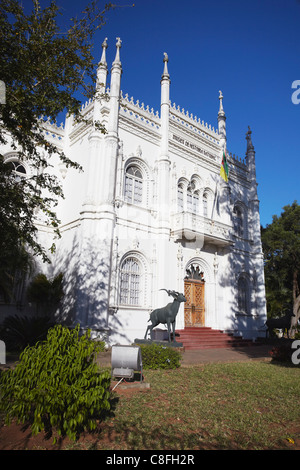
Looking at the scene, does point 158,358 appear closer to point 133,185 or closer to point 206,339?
point 206,339

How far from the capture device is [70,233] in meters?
15.1

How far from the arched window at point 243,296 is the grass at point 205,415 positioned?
12.5 meters

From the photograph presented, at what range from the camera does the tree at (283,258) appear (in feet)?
74.3

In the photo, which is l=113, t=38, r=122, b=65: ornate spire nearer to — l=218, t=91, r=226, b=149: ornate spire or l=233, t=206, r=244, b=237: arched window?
l=218, t=91, r=226, b=149: ornate spire

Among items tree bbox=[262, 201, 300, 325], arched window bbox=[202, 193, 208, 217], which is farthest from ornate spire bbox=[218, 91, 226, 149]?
tree bbox=[262, 201, 300, 325]

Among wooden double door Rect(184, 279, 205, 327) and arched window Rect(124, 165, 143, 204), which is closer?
arched window Rect(124, 165, 143, 204)

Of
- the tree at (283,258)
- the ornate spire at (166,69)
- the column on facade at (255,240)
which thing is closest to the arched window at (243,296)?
the column on facade at (255,240)

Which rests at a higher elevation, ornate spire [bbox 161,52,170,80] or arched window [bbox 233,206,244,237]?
ornate spire [bbox 161,52,170,80]

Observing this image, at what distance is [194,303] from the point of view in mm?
17297

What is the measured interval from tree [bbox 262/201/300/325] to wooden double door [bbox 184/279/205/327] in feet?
28.8

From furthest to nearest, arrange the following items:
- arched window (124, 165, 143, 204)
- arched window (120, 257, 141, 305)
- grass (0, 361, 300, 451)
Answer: arched window (124, 165, 143, 204)
arched window (120, 257, 141, 305)
grass (0, 361, 300, 451)

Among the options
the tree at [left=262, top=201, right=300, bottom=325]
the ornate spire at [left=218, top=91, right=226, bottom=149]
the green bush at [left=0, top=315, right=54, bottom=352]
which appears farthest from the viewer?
the tree at [left=262, top=201, right=300, bottom=325]

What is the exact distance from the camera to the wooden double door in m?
16.9

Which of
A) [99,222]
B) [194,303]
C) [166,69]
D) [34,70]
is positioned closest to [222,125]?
[166,69]
